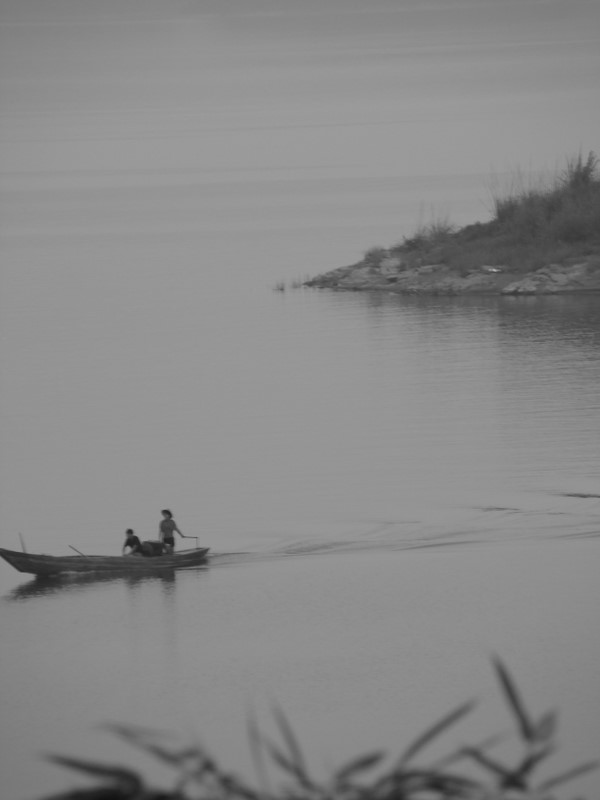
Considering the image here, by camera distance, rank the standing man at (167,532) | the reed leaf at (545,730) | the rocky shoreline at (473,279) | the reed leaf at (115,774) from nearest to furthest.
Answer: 1. the reed leaf at (115,774)
2. the reed leaf at (545,730)
3. the standing man at (167,532)
4. the rocky shoreline at (473,279)

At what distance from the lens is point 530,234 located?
70.2 m

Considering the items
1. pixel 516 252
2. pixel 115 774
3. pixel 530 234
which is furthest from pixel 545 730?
pixel 530 234

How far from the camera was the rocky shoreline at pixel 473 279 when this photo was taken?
6650 cm

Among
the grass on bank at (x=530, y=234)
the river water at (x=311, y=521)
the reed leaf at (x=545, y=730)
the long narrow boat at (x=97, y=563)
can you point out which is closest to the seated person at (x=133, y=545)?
the long narrow boat at (x=97, y=563)

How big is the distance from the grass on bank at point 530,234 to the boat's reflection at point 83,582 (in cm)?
4369

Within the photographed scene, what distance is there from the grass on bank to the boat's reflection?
43689 mm

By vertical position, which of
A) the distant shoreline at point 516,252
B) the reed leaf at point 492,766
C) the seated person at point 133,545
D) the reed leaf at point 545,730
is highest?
the distant shoreline at point 516,252

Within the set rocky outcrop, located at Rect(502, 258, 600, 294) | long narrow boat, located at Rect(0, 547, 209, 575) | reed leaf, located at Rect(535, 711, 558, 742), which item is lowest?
long narrow boat, located at Rect(0, 547, 209, 575)

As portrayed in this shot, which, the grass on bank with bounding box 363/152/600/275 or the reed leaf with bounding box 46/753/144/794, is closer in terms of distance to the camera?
the reed leaf with bounding box 46/753/144/794

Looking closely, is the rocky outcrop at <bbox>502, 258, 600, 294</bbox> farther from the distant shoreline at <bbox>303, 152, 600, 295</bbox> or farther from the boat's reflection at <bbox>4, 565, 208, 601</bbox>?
the boat's reflection at <bbox>4, 565, 208, 601</bbox>

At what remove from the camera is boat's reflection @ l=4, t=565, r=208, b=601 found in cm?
2728

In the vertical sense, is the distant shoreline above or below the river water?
above

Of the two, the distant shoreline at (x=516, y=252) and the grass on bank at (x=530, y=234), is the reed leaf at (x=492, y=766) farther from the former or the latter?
the grass on bank at (x=530, y=234)

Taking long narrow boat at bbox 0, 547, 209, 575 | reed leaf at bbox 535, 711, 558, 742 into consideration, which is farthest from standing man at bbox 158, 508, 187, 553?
reed leaf at bbox 535, 711, 558, 742
